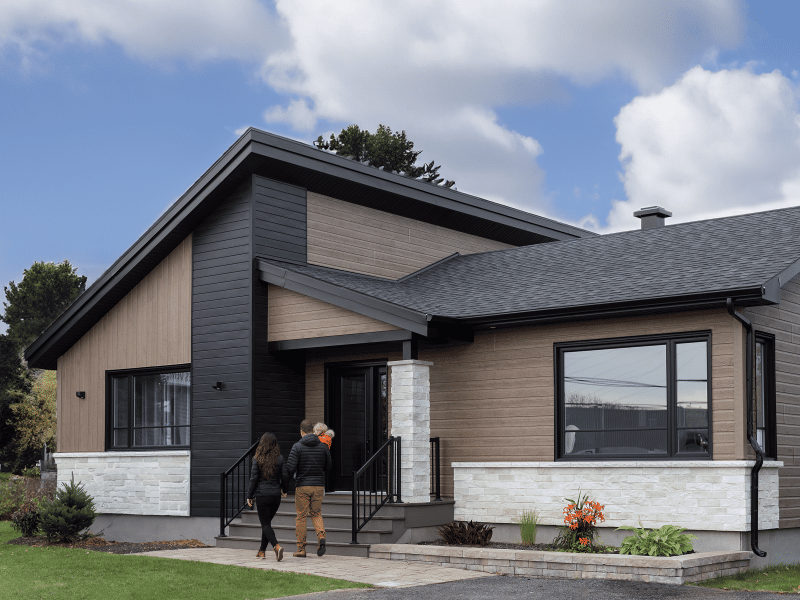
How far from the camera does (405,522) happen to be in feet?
41.1

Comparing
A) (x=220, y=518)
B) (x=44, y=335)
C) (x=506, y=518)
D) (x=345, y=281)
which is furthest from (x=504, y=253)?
(x=44, y=335)

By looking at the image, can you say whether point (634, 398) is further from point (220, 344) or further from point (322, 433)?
point (220, 344)

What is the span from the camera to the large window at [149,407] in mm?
16250

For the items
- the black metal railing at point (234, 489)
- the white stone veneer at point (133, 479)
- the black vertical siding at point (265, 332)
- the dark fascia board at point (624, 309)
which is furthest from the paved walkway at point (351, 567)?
the dark fascia board at point (624, 309)

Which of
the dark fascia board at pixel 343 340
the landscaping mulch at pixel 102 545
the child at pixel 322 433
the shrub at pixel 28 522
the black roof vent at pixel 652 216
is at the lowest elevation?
the landscaping mulch at pixel 102 545

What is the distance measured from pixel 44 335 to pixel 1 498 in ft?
15.8

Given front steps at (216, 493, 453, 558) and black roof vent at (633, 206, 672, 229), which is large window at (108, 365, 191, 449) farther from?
black roof vent at (633, 206, 672, 229)

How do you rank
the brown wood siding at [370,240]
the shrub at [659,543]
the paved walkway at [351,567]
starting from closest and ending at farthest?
1. the paved walkway at [351,567]
2. the shrub at [659,543]
3. the brown wood siding at [370,240]

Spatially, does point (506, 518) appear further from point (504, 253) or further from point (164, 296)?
point (164, 296)

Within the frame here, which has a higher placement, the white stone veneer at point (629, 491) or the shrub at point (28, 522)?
the white stone veneer at point (629, 491)

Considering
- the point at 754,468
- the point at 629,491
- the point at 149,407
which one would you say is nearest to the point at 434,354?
the point at 629,491

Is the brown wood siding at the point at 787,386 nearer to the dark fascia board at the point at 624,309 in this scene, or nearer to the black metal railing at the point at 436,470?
the dark fascia board at the point at 624,309

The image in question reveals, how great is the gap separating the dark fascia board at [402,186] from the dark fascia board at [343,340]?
9.77 ft

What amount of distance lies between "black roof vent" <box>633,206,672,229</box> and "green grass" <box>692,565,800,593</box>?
824 centimetres
